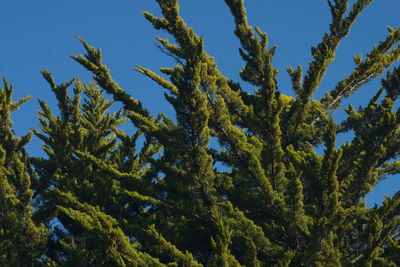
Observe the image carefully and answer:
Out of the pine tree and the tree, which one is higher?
the tree

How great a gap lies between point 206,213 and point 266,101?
2258mm

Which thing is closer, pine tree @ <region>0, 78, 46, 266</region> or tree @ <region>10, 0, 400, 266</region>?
tree @ <region>10, 0, 400, 266</region>

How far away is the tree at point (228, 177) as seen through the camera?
771 centimetres

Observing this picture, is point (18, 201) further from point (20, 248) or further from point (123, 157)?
point (123, 157)

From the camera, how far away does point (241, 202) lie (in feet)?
32.2

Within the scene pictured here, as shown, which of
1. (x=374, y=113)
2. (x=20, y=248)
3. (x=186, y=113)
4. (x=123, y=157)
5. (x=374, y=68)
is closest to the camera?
(x=186, y=113)

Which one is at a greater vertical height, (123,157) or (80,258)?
(123,157)

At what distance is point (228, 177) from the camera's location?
9781mm

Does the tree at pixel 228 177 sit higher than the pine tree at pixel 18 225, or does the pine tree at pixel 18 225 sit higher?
the tree at pixel 228 177

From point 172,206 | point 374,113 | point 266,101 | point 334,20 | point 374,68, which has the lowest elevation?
point 172,206

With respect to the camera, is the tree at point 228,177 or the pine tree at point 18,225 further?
the pine tree at point 18,225

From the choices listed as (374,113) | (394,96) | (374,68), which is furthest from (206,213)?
(374,68)

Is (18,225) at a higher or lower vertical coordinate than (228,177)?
lower

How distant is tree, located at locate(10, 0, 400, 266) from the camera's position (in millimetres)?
7707
